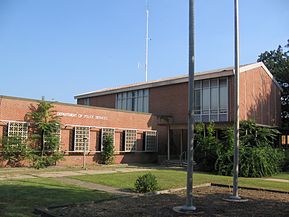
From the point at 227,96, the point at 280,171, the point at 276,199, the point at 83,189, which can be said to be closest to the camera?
the point at 276,199

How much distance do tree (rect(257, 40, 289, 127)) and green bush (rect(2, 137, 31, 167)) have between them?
24327 mm

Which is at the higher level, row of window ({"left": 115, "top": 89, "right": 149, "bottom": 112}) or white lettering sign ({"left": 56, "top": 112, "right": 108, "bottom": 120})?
row of window ({"left": 115, "top": 89, "right": 149, "bottom": 112})

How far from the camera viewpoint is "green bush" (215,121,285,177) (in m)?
19.4

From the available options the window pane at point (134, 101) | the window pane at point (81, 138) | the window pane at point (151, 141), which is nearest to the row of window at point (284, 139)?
the window pane at point (151, 141)

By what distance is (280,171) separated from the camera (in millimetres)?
22656

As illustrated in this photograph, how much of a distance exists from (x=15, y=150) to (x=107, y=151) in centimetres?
716

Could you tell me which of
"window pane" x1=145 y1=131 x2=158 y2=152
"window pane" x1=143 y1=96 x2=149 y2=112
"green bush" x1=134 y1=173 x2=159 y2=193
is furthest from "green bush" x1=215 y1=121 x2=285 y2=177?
"window pane" x1=143 y1=96 x2=149 y2=112

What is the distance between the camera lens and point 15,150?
20109 mm

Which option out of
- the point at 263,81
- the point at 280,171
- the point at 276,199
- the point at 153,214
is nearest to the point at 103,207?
the point at 153,214

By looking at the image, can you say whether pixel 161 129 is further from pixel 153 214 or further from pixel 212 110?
pixel 153 214

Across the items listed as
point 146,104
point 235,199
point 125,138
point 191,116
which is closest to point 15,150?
point 125,138

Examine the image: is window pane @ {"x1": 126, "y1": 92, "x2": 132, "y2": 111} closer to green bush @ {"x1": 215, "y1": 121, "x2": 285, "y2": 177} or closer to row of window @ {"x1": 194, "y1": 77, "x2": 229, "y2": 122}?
row of window @ {"x1": 194, "y1": 77, "x2": 229, "y2": 122}

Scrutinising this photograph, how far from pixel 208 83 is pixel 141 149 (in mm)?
7572

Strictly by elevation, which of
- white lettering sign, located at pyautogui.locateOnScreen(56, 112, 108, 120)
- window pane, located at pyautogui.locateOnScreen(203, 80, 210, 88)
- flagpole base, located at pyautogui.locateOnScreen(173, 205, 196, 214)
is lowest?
flagpole base, located at pyautogui.locateOnScreen(173, 205, 196, 214)
